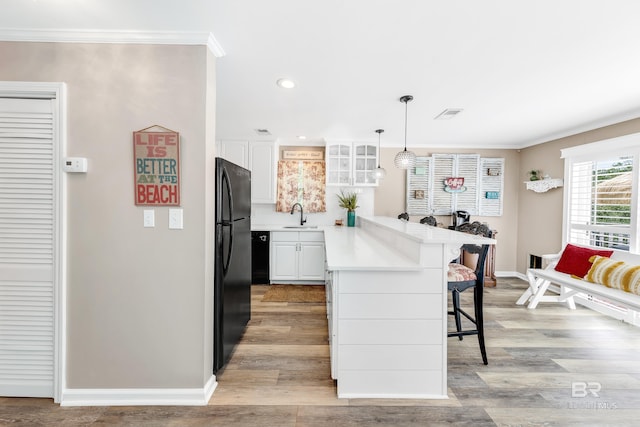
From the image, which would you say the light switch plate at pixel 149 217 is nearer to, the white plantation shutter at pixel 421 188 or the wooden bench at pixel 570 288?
the wooden bench at pixel 570 288

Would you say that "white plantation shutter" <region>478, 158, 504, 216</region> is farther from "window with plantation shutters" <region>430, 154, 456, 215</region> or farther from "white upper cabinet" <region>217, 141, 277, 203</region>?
"white upper cabinet" <region>217, 141, 277, 203</region>

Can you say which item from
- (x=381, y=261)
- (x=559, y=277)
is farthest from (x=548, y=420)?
(x=559, y=277)

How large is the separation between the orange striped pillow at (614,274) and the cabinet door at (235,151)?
470cm

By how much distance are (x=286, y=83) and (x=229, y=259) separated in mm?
1596

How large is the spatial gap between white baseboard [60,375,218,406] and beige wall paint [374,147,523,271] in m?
3.91

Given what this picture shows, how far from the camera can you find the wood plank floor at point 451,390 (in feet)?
5.69

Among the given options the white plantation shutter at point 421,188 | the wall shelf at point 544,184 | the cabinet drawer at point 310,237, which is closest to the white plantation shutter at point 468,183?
the white plantation shutter at point 421,188

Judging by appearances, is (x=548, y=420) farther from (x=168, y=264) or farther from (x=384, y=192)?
(x=384, y=192)

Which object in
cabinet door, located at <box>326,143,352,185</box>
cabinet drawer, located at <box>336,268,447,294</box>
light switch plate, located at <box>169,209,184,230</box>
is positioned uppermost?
cabinet door, located at <box>326,143,352,185</box>

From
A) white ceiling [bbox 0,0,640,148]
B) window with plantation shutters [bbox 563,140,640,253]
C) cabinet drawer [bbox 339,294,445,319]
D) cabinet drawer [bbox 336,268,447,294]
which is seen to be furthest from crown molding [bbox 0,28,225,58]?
window with plantation shutters [bbox 563,140,640,253]

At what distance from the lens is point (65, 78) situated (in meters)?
1.83

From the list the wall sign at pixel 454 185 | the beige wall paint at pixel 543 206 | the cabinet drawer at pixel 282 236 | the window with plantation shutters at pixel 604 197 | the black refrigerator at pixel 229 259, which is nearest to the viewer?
the black refrigerator at pixel 229 259

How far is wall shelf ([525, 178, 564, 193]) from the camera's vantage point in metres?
4.23

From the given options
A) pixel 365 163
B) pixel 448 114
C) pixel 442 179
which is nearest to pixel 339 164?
pixel 365 163
